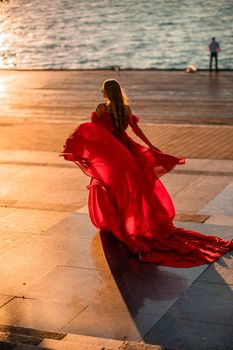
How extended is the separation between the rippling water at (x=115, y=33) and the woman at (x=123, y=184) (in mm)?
32962

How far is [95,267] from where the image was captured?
27.3 feet

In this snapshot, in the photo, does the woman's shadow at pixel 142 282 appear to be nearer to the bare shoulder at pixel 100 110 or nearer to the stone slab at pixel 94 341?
the stone slab at pixel 94 341

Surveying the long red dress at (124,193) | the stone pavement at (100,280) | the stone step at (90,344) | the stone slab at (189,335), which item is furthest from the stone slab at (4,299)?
the long red dress at (124,193)

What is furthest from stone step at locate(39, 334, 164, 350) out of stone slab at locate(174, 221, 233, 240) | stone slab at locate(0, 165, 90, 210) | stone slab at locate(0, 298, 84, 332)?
stone slab at locate(0, 165, 90, 210)

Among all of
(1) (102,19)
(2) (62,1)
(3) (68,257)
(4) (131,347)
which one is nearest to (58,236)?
(3) (68,257)

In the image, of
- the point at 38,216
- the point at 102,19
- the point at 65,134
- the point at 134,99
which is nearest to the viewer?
the point at 38,216

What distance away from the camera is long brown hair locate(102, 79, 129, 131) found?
900 cm

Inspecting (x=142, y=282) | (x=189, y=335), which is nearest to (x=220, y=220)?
(x=142, y=282)

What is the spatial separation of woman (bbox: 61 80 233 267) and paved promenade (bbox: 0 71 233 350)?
1.03 feet

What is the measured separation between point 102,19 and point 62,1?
1697 inches

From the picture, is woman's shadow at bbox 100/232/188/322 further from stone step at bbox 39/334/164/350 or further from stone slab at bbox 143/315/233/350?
stone step at bbox 39/334/164/350

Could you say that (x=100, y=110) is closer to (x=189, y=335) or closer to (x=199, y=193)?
(x=199, y=193)

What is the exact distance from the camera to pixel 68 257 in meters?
8.62

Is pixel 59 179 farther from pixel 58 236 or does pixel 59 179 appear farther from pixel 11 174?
pixel 58 236
